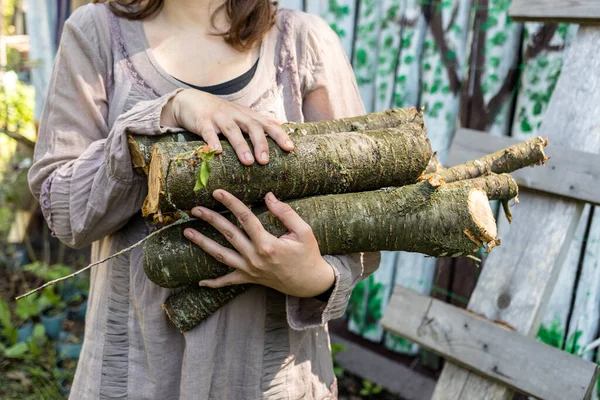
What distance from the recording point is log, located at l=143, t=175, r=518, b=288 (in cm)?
115

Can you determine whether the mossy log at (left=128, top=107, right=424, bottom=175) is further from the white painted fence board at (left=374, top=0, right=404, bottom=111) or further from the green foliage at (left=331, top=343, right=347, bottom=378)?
the green foliage at (left=331, top=343, right=347, bottom=378)

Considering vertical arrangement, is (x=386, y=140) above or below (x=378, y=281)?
above

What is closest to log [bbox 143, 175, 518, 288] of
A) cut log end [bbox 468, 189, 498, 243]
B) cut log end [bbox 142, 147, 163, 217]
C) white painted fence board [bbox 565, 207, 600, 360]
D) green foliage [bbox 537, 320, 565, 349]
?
cut log end [bbox 468, 189, 498, 243]

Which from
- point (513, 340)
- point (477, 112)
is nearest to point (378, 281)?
point (477, 112)

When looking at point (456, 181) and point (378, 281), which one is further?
point (378, 281)

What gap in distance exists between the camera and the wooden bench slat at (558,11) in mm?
1500

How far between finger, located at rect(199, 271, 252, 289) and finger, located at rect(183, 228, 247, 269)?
33mm

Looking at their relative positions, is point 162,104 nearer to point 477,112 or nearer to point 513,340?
point 513,340

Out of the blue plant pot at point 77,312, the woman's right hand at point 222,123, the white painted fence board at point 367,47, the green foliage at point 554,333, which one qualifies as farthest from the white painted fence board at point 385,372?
the woman's right hand at point 222,123

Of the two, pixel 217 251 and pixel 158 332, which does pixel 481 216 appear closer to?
pixel 217 251

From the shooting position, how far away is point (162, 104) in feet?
3.69

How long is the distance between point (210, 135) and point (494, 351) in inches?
41.4

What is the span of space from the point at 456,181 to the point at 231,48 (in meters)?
0.68

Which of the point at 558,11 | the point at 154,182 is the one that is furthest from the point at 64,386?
the point at 558,11
